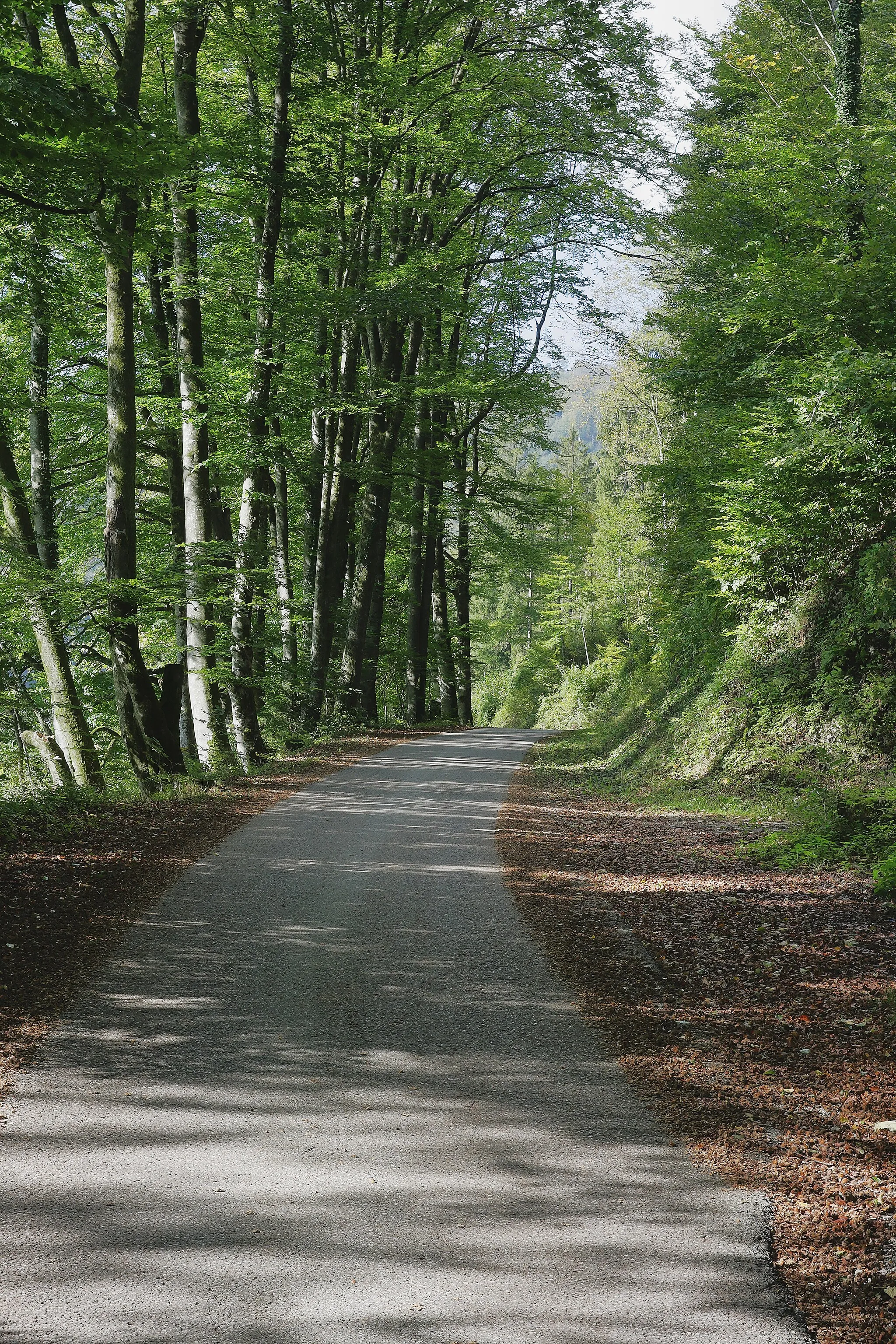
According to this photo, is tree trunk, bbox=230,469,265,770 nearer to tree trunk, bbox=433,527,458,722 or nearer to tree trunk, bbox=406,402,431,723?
tree trunk, bbox=406,402,431,723

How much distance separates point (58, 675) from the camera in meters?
13.4

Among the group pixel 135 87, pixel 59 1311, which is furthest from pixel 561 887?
pixel 135 87

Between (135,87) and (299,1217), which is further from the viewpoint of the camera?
(135,87)

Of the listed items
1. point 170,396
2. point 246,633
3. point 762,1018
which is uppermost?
point 170,396

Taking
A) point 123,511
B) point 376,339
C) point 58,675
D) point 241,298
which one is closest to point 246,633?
point 58,675

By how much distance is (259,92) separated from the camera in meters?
17.3

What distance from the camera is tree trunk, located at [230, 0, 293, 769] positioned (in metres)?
13.3

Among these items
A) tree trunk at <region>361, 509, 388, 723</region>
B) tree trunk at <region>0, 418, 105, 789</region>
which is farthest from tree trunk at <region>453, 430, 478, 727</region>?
tree trunk at <region>0, 418, 105, 789</region>

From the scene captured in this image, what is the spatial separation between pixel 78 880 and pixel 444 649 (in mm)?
22271

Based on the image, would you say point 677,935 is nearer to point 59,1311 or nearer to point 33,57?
point 59,1311

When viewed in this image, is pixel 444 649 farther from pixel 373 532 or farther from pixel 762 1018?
pixel 762 1018

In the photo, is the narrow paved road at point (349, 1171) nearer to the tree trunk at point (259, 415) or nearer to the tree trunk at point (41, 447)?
the tree trunk at point (259, 415)

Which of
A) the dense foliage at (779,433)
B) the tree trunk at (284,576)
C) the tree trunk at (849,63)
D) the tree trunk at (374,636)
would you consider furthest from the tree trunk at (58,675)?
the tree trunk at (849,63)

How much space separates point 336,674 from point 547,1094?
57.6ft
